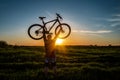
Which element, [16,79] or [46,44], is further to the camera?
[16,79]

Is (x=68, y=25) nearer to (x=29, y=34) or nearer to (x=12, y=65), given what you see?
(x=29, y=34)

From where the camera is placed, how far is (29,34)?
16531mm

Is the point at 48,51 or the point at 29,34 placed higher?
the point at 29,34

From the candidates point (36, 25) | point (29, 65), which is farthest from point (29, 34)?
point (29, 65)

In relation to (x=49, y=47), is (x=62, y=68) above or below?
below

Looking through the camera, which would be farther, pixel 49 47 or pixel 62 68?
pixel 62 68

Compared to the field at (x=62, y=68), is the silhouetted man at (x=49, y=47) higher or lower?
higher

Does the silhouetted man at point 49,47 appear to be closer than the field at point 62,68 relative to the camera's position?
Yes

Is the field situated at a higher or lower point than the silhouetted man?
lower

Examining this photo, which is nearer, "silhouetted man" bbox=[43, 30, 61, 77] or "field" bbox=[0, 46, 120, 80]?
"silhouetted man" bbox=[43, 30, 61, 77]

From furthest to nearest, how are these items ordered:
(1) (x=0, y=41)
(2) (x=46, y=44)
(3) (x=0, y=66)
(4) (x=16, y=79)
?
1. (1) (x=0, y=41)
2. (3) (x=0, y=66)
3. (4) (x=16, y=79)
4. (2) (x=46, y=44)

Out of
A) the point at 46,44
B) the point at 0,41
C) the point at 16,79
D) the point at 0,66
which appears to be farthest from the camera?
the point at 0,41

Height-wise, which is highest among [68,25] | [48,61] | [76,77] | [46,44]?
[68,25]

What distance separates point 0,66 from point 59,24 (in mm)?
12374
